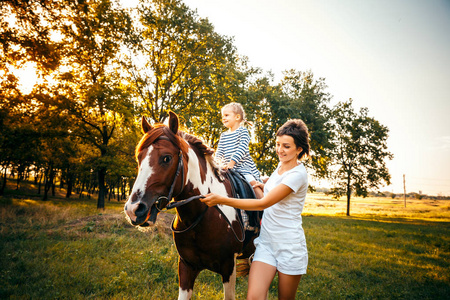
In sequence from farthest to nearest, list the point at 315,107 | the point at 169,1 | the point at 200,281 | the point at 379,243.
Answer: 1. the point at 315,107
2. the point at 169,1
3. the point at 379,243
4. the point at 200,281

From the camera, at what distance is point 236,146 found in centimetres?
384

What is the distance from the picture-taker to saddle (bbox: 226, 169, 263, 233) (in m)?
3.24

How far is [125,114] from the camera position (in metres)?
15.2

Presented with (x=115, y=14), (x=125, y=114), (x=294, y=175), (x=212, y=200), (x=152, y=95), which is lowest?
(x=212, y=200)

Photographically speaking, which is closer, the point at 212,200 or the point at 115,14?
the point at 212,200

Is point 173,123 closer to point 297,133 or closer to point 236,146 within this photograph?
point 297,133

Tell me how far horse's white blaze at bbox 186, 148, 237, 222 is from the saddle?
25cm

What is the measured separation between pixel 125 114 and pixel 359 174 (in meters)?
26.8

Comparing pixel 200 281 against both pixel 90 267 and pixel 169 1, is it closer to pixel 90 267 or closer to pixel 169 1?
pixel 90 267

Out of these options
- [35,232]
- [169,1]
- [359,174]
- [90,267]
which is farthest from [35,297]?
[359,174]

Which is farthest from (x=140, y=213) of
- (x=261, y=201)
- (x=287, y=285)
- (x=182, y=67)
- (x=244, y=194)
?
(x=182, y=67)

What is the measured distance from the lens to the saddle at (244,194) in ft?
10.6

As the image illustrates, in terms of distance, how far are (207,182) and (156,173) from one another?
899 mm

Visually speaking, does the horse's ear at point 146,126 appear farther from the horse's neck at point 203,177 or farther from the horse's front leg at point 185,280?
the horse's front leg at point 185,280
